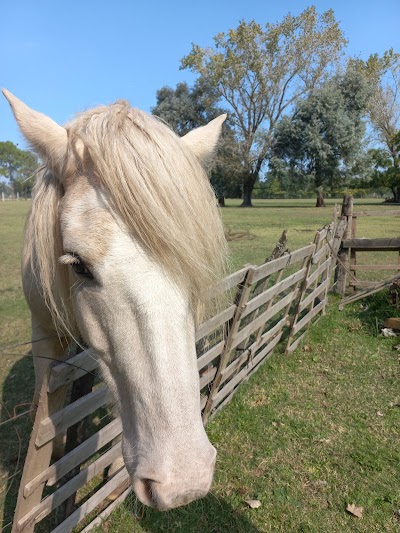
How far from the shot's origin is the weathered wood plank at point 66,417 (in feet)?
5.99

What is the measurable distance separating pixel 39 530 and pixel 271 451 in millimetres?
2017

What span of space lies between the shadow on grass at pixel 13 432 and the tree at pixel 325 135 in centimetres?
2836

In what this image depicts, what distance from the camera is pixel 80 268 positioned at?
1443 mm

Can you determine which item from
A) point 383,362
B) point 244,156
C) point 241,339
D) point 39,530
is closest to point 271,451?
point 241,339

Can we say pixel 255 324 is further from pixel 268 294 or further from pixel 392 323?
pixel 392 323

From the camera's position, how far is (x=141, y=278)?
134cm

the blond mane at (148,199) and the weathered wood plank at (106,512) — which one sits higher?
the blond mane at (148,199)

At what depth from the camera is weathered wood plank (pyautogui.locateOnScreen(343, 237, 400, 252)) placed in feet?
23.1

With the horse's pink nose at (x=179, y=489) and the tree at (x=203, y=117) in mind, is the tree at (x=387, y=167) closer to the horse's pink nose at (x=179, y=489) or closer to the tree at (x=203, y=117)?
the tree at (x=203, y=117)

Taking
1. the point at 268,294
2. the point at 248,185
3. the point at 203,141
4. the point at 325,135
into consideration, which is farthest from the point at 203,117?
the point at 203,141

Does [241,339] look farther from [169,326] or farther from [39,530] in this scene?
[169,326]

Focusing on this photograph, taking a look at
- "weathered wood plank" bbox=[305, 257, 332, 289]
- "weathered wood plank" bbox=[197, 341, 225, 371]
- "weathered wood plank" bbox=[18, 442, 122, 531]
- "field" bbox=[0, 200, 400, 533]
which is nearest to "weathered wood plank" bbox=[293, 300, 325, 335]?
"field" bbox=[0, 200, 400, 533]

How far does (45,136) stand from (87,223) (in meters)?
0.58

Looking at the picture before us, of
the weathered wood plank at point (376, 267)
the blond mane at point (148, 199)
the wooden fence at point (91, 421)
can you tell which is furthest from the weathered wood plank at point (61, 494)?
the weathered wood plank at point (376, 267)
